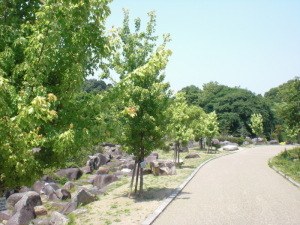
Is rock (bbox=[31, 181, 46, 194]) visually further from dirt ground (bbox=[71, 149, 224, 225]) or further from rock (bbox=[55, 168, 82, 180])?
dirt ground (bbox=[71, 149, 224, 225])

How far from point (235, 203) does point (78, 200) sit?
6.29 meters

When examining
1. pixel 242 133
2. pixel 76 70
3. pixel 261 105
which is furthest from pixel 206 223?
pixel 261 105

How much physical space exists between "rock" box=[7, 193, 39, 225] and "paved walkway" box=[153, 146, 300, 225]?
206 inches

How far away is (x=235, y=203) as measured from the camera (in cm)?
1057

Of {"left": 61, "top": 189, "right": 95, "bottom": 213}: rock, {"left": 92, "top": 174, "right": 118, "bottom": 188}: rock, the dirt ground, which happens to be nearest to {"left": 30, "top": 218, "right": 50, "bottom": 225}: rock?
{"left": 61, "top": 189, "right": 95, "bottom": 213}: rock

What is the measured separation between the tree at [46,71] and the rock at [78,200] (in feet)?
19.2

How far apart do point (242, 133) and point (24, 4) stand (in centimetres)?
6109

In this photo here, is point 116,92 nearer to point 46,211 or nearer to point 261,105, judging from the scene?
point 46,211

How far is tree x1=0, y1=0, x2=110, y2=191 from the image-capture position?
461 centimetres

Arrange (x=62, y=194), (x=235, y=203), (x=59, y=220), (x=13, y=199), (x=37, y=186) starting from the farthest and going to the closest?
(x=37, y=186) → (x=62, y=194) → (x=13, y=199) → (x=235, y=203) → (x=59, y=220)

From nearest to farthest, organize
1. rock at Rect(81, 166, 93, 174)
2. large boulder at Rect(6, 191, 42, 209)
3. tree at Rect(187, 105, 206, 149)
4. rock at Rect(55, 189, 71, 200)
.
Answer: large boulder at Rect(6, 191, 42, 209), rock at Rect(55, 189, 71, 200), rock at Rect(81, 166, 93, 174), tree at Rect(187, 105, 206, 149)

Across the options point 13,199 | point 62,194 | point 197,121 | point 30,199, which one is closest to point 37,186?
point 62,194

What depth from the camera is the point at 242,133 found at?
61906mm

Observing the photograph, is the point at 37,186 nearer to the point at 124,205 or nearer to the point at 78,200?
the point at 78,200
